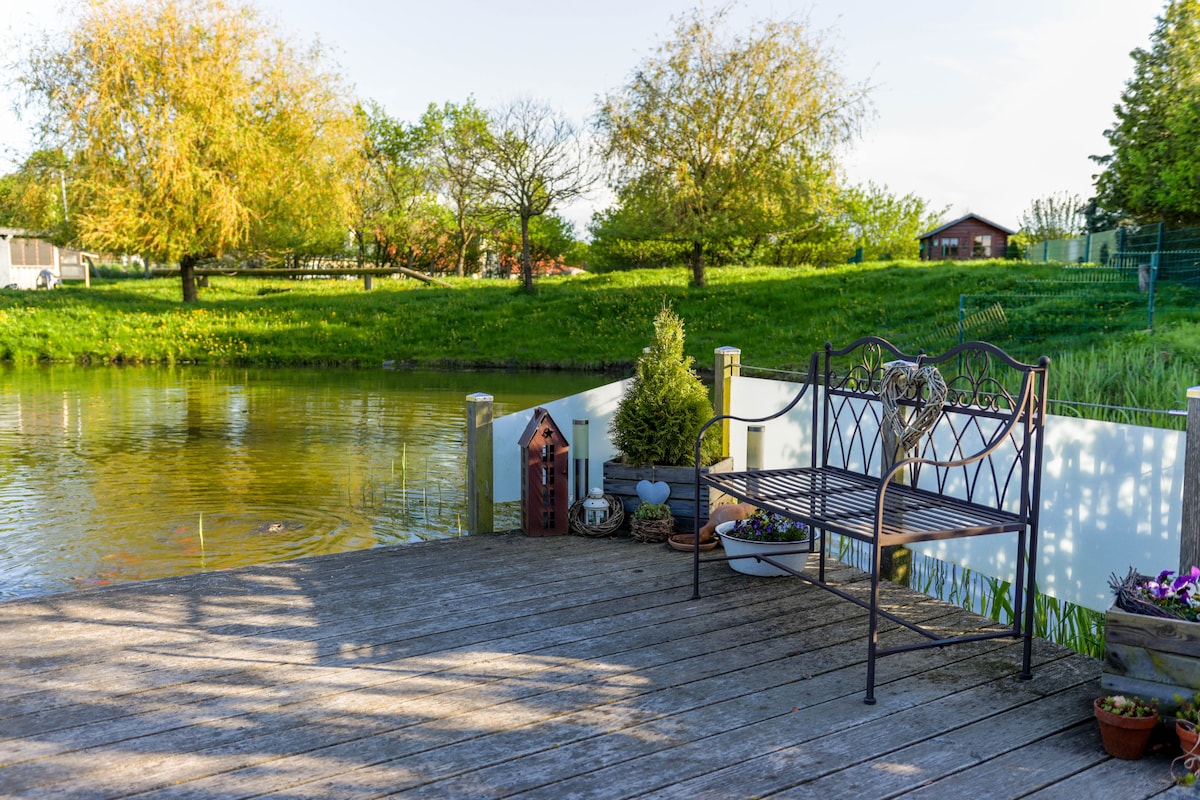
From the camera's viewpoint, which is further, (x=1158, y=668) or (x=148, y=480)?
(x=148, y=480)

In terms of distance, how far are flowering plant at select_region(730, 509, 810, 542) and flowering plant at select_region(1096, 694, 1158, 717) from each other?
1814 millimetres

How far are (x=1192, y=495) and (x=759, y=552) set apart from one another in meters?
1.83

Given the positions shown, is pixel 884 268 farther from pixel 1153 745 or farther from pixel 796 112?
pixel 1153 745

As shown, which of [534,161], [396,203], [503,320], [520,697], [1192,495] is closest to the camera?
[520,697]

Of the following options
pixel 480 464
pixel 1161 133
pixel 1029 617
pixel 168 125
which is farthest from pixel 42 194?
pixel 1161 133

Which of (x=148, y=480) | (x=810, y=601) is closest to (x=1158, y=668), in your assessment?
(x=810, y=601)

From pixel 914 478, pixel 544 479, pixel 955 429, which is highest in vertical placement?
pixel 955 429

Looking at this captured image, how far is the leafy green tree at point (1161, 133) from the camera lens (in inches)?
871

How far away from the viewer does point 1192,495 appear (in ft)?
11.1

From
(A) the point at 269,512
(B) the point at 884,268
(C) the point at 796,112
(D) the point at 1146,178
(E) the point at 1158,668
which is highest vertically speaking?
(C) the point at 796,112

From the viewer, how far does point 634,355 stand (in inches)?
829

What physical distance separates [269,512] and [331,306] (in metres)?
19.0

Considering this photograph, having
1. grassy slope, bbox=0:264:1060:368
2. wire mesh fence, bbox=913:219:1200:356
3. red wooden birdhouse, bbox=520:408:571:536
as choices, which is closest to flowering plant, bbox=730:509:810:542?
red wooden birdhouse, bbox=520:408:571:536

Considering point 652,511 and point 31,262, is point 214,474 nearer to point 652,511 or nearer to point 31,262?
point 652,511
